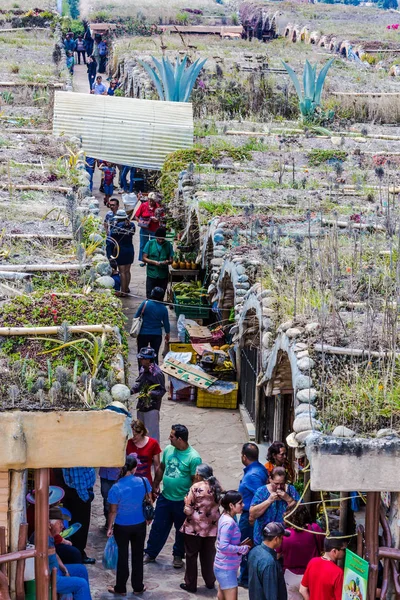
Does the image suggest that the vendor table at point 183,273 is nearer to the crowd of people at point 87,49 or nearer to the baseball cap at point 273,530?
the baseball cap at point 273,530

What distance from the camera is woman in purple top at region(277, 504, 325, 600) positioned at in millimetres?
A: 9125

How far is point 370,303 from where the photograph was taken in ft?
34.0

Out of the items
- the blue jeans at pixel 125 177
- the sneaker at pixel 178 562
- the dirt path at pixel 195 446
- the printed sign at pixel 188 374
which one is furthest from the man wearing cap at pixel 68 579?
the blue jeans at pixel 125 177

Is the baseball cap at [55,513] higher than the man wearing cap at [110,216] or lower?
lower

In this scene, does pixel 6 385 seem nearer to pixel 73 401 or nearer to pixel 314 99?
pixel 73 401

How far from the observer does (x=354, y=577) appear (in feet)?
27.2

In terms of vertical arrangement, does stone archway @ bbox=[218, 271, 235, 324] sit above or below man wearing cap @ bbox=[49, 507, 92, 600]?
above

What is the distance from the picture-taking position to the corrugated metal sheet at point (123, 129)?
2042cm

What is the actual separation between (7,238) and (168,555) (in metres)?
3.78

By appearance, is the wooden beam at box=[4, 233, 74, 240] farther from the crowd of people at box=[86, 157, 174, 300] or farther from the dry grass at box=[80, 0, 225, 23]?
the dry grass at box=[80, 0, 225, 23]

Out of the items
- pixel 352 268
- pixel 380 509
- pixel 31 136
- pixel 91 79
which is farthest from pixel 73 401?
pixel 91 79

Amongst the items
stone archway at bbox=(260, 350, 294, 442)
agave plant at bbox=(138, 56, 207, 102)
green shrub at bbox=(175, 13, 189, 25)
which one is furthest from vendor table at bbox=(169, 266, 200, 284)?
green shrub at bbox=(175, 13, 189, 25)

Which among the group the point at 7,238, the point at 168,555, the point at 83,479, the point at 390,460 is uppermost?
the point at 7,238

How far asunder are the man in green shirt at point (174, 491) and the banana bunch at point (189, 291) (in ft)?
20.0
